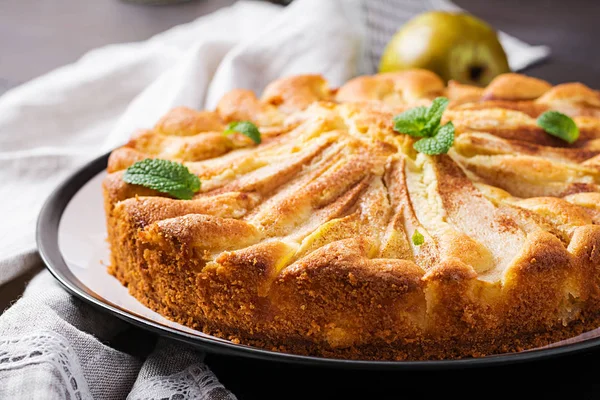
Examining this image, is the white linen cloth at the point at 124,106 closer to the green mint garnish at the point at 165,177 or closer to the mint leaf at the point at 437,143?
the green mint garnish at the point at 165,177

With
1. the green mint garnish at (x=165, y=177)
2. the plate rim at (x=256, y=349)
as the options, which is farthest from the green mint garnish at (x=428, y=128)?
the plate rim at (x=256, y=349)

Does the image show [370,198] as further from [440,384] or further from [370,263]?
[440,384]

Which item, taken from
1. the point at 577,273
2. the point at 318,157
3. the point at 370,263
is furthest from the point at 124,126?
the point at 577,273

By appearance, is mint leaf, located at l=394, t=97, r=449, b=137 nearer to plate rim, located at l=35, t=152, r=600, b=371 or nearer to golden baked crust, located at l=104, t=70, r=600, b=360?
golden baked crust, located at l=104, t=70, r=600, b=360

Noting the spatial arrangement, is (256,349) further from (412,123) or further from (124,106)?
(124,106)

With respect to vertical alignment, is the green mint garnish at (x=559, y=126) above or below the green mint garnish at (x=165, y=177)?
below

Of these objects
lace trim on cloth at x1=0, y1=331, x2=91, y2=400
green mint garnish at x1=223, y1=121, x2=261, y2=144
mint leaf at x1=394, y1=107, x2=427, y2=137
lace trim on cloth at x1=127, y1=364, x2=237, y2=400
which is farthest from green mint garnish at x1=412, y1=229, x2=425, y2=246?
lace trim on cloth at x1=0, y1=331, x2=91, y2=400
